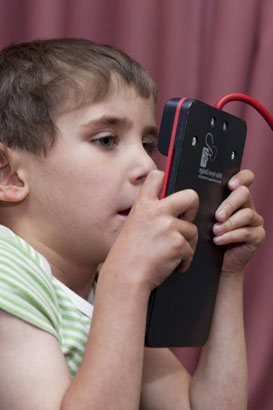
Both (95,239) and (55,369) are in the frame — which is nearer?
(55,369)

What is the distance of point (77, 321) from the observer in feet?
2.64

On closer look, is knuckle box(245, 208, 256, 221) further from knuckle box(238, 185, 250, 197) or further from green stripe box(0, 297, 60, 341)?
green stripe box(0, 297, 60, 341)

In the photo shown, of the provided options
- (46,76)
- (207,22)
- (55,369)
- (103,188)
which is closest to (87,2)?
(207,22)

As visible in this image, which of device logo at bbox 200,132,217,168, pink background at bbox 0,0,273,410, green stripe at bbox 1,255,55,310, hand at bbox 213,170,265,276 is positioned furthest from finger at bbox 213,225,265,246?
pink background at bbox 0,0,273,410

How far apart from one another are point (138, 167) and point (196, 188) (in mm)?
116

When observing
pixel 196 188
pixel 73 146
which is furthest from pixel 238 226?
pixel 73 146

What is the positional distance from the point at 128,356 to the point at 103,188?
23 cm

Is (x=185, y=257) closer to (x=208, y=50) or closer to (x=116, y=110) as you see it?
(x=116, y=110)

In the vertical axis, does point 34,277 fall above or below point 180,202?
below

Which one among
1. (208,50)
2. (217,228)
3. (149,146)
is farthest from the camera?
(208,50)

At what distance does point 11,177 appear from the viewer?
2.78 feet

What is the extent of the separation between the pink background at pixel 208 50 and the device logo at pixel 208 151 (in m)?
0.47

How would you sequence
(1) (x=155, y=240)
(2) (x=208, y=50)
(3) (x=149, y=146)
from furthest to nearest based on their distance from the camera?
(2) (x=208, y=50) < (3) (x=149, y=146) < (1) (x=155, y=240)

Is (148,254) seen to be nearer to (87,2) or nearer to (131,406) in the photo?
(131,406)
